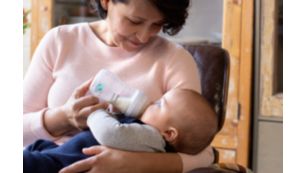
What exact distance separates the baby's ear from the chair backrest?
1.13ft

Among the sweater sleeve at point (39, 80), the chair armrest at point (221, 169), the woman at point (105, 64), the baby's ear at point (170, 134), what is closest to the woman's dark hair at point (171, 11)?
the woman at point (105, 64)

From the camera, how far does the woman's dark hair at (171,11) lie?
1052mm

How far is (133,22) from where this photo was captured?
1077 millimetres

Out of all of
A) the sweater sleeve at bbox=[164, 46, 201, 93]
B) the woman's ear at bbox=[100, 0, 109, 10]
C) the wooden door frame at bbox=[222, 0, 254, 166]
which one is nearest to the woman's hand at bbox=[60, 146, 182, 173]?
the sweater sleeve at bbox=[164, 46, 201, 93]

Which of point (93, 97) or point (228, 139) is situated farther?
point (228, 139)

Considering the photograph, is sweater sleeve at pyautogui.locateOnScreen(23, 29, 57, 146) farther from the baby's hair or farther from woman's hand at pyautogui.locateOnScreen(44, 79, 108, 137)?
the baby's hair

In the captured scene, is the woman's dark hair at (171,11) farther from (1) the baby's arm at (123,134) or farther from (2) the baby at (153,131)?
(1) the baby's arm at (123,134)

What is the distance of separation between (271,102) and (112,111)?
1317mm

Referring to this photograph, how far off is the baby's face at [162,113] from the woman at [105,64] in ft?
0.20

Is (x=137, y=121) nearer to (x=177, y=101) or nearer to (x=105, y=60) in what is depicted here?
(x=177, y=101)

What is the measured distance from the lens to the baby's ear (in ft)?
3.19

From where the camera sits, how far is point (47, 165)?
0.86 meters
